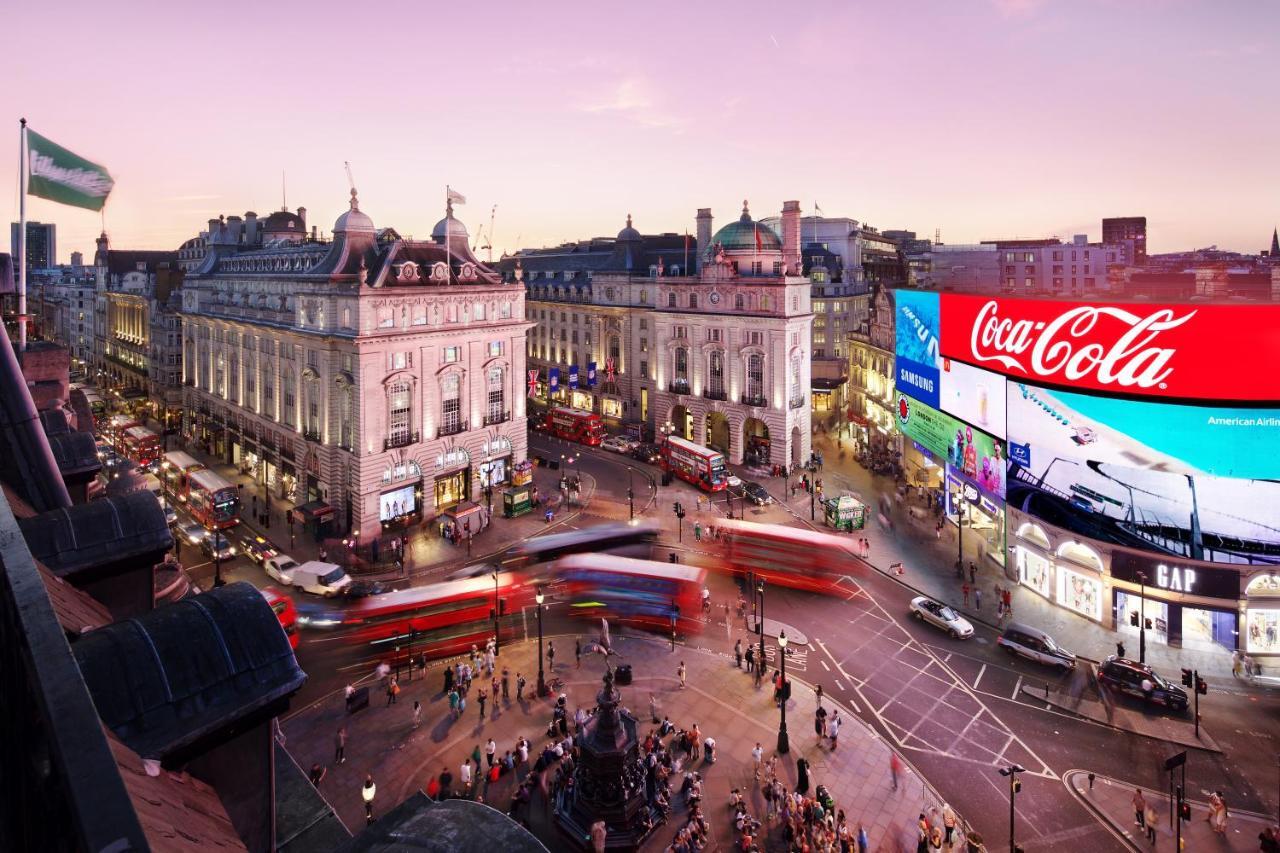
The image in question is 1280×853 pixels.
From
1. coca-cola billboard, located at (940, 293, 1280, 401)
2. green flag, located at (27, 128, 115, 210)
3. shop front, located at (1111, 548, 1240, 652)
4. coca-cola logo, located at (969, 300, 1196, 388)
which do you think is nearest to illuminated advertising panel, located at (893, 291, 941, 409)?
coca-cola billboard, located at (940, 293, 1280, 401)

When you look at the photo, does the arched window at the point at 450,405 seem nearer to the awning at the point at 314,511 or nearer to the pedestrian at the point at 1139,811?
the awning at the point at 314,511

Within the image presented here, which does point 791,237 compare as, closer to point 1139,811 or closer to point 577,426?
point 577,426

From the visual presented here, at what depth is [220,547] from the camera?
46656 mm

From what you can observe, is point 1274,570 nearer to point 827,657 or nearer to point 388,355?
point 827,657

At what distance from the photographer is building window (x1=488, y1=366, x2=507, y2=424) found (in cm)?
5956

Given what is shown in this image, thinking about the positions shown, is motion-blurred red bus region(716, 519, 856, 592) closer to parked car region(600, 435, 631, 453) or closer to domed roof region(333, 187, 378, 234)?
parked car region(600, 435, 631, 453)

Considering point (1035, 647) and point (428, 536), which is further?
point (428, 536)

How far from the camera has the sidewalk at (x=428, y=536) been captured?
46.3 metres

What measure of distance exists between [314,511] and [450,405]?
40.3 ft

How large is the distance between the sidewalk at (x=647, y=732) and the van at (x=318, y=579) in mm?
9983

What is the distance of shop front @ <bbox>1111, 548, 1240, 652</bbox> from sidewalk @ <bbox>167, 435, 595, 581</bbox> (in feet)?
112

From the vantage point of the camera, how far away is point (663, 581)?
3862 cm

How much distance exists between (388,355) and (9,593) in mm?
50419

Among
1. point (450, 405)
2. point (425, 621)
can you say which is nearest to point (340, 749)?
point (425, 621)
